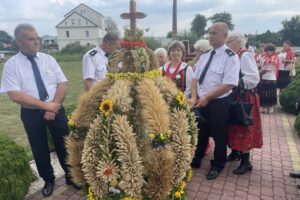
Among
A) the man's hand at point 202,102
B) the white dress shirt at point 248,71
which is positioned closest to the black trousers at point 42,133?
the man's hand at point 202,102

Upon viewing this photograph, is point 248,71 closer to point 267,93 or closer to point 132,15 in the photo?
point 132,15

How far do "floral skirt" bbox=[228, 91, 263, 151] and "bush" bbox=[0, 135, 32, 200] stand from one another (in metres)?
2.72

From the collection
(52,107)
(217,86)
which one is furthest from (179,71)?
(52,107)

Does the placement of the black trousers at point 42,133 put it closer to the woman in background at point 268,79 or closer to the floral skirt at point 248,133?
the floral skirt at point 248,133

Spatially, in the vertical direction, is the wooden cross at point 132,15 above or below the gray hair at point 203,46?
Result: above

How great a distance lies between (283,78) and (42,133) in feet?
28.7

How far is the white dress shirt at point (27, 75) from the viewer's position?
10.5 ft

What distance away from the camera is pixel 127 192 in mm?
2482

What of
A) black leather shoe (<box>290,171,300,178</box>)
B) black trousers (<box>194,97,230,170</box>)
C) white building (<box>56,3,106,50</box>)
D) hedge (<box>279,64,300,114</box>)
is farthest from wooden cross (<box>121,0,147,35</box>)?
→ white building (<box>56,3,106,50</box>)

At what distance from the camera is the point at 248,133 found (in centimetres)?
398

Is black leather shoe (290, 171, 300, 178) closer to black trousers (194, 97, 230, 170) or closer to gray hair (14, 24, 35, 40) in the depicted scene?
black trousers (194, 97, 230, 170)

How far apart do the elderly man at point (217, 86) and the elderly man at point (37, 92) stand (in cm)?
173

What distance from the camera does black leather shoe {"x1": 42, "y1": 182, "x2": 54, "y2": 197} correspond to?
11.8 feet

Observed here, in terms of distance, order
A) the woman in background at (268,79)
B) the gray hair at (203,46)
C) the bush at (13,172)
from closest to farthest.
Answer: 1. the bush at (13,172)
2. the gray hair at (203,46)
3. the woman in background at (268,79)
